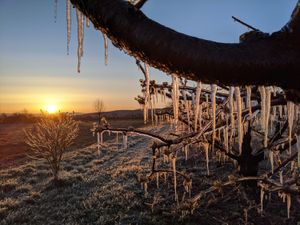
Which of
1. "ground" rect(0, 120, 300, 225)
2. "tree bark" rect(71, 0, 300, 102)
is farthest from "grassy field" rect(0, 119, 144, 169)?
"tree bark" rect(71, 0, 300, 102)

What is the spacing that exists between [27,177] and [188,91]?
1261cm

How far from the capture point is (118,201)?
9062 millimetres

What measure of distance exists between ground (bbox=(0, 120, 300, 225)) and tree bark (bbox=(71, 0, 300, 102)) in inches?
152

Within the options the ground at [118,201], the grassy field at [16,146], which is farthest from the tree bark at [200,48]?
the grassy field at [16,146]

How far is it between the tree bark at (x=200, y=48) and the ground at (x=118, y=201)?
385cm

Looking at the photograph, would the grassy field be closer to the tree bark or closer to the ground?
the ground

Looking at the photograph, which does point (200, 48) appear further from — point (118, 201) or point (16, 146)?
point (16, 146)

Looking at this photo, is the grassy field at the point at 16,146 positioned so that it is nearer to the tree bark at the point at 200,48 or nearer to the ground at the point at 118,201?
the ground at the point at 118,201

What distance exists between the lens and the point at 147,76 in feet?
5.81

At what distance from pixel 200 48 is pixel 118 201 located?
8.70 m

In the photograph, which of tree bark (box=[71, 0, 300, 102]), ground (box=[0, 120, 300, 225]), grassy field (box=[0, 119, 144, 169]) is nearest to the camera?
tree bark (box=[71, 0, 300, 102])

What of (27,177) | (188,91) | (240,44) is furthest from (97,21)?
(27,177)

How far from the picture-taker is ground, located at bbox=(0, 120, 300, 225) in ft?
23.3

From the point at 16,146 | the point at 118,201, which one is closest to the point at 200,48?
the point at 118,201
